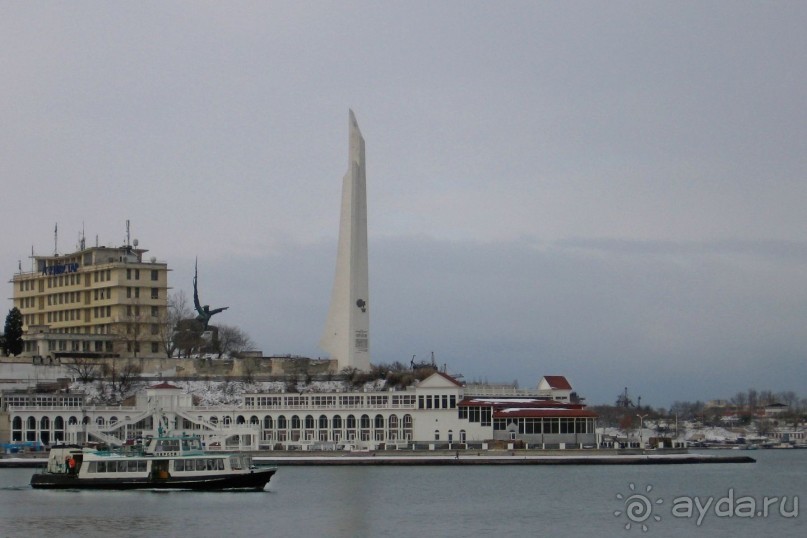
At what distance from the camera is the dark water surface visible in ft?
196

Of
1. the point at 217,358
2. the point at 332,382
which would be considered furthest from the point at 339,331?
the point at 217,358

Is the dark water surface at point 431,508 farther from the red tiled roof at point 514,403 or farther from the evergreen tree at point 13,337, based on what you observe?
the evergreen tree at point 13,337

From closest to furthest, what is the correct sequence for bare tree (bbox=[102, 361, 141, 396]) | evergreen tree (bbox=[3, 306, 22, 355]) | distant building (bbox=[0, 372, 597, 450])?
distant building (bbox=[0, 372, 597, 450]) < bare tree (bbox=[102, 361, 141, 396]) < evergreen tree (bbox=[3, 306, 22, 355])

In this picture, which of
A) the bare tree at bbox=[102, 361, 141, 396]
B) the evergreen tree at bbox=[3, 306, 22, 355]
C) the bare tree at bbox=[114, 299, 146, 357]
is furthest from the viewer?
the bare tree at bbox=[114, 299, 146, 357]

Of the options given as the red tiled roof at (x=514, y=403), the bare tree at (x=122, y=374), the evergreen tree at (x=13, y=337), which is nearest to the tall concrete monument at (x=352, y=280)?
the red tiled roof at (x=514, y=403)

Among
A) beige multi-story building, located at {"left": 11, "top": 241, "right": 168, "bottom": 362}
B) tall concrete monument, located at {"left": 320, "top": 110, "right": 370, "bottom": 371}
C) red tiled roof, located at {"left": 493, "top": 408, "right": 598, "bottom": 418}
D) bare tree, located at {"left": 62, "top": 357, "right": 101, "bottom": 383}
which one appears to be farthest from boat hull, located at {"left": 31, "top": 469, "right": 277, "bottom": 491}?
beige multi-story building, located at {"left": 11, "top": 241, "right": 168, "bottom": 362}

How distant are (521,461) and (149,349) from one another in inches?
1669

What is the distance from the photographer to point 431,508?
6838 centimetres

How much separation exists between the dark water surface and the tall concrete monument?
94.9 ft

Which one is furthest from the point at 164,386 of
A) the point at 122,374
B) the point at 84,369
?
the point at 84,369

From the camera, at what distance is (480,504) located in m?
70.8

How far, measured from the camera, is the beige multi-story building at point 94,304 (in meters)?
132

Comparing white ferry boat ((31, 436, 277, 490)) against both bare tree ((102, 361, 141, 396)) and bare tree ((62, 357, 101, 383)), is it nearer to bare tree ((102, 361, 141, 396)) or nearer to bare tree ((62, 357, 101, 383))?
bare tree ((102, 361, 141, 396))

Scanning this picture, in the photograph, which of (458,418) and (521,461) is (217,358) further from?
(521,461)
